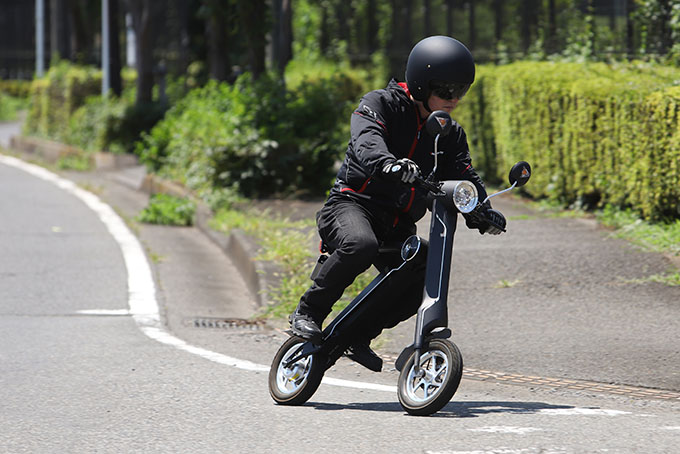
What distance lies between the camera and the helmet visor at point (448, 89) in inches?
204

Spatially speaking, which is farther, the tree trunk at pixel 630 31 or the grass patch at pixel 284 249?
the tree trunk at pixel 630 31

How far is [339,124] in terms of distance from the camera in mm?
14680

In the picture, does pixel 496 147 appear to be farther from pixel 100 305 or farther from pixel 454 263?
pixel 100 305

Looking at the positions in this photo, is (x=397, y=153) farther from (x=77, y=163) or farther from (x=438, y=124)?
(x=77, y=163)

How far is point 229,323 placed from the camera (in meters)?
8.12

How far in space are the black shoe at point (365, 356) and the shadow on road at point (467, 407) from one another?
21 cm

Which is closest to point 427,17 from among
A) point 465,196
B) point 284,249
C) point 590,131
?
point 590,131

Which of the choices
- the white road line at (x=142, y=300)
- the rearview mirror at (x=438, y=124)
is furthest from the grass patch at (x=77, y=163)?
the rearview mirror at (x=438, y=124)

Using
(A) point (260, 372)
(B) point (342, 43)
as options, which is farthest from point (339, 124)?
(B) point (342, 43)

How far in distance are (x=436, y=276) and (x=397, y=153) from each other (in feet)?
2.15

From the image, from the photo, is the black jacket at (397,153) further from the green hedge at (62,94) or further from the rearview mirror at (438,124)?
the green hedge at (62,94)

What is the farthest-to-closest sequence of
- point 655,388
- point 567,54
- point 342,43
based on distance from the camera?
1. point 342,43
2. point 567,54
3. point 655,388

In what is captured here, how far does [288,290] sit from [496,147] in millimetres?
7192

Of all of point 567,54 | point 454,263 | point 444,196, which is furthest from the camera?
point 567,54
